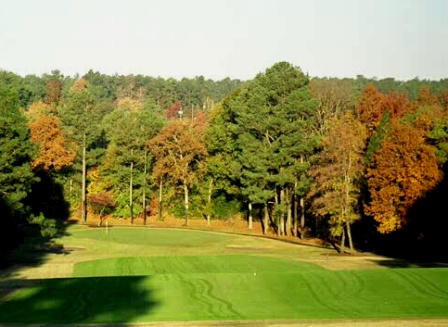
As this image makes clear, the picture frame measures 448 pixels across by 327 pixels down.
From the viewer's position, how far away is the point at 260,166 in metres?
71.7

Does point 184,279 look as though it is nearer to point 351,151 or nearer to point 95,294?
point 95,294

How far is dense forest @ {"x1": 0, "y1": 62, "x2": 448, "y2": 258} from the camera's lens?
51.7 m

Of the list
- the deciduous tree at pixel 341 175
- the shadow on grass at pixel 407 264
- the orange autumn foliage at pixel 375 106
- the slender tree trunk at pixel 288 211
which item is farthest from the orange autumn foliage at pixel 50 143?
the shadow on grass at pixel 407 264

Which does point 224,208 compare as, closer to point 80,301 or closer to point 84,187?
point 84,187

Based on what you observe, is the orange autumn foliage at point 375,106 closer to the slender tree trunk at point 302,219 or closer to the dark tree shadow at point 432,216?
the slender tree trunk at point 302,219

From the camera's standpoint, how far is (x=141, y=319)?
25.1 metres

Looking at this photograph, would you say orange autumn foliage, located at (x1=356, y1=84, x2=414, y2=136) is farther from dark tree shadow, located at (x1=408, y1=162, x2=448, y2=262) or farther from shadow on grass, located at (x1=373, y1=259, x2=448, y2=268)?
shadow on grass, located at (x1=373, y1=259, x2=448, y2=268)

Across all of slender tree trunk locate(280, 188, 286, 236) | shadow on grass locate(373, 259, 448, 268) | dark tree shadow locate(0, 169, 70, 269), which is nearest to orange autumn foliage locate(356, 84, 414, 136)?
slender tree trunk locate(280, 188, 286, 236)

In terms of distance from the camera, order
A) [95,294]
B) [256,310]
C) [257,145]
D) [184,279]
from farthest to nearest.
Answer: [257,145], [184,279], [95,294], [256,310]

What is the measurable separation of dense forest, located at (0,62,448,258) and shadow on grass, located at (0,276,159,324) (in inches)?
731

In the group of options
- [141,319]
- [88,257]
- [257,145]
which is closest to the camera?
[141,319]

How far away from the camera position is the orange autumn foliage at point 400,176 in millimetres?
50406

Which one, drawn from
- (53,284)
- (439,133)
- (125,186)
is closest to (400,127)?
(439,133)

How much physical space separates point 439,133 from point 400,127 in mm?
2823
